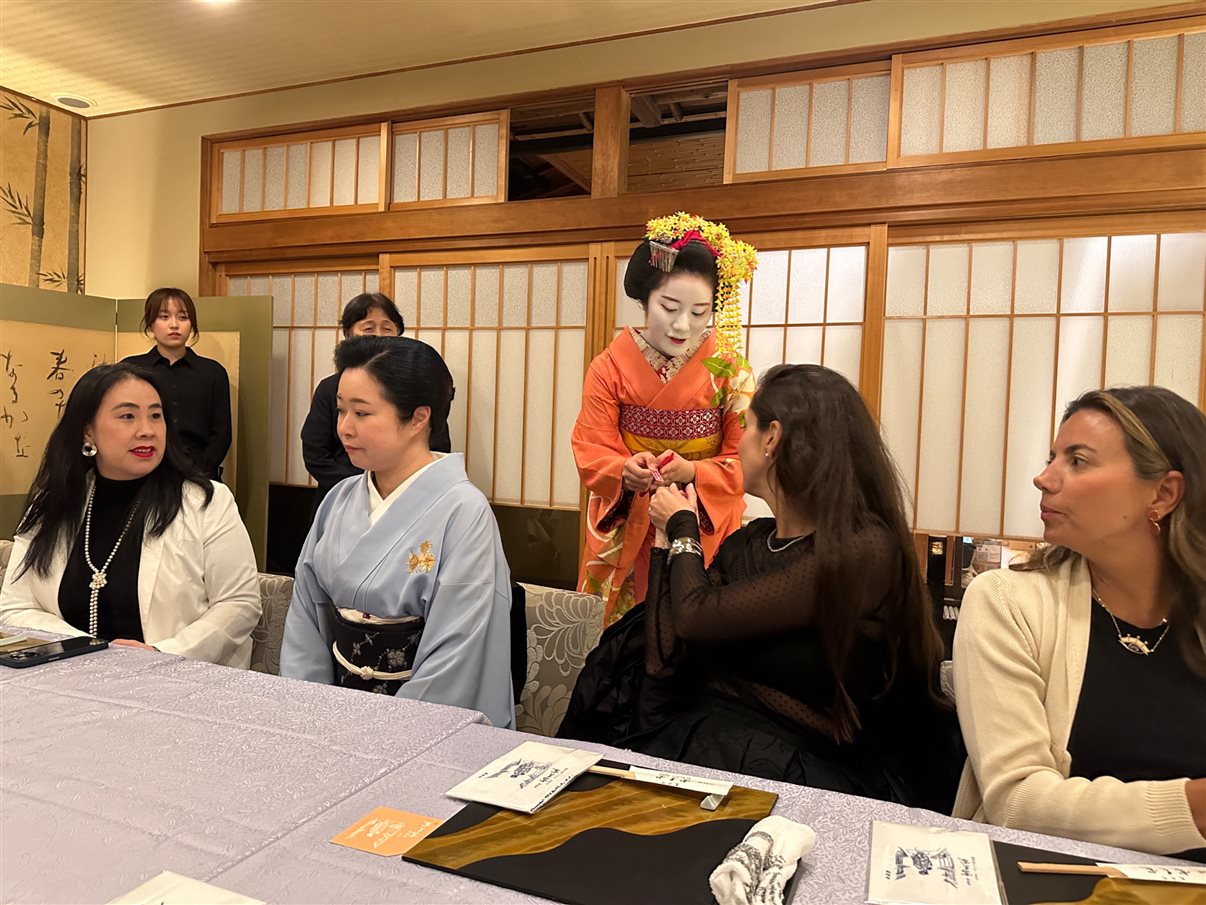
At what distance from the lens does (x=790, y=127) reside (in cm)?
336

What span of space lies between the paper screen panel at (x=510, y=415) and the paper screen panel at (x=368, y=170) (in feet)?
3.21

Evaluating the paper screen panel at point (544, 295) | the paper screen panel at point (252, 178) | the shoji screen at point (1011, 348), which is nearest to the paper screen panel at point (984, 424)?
the shoji screen at point (1011, 348)

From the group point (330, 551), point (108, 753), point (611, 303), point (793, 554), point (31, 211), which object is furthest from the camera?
point (31, 211)

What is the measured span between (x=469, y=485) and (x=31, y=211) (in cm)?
446

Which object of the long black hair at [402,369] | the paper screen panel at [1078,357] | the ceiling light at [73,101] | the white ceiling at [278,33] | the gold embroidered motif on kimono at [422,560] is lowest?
the gold embroidered motif on kimono at [422,560]

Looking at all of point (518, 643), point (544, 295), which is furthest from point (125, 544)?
point (544, 295)

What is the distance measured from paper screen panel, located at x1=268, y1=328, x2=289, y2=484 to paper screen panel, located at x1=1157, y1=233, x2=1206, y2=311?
3882 mm

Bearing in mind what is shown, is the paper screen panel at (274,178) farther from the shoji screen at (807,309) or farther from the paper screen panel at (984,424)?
the paper screen panel at (984,424)

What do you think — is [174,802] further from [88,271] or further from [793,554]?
[88,271]

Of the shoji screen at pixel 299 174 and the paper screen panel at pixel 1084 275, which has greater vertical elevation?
the shoji screen at pixel 299 174

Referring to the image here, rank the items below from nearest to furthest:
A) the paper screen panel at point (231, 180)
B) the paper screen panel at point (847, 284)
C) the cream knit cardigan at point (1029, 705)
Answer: the cream knit cardigan at point (1029, 705) < the paper screen panel at point (847, 284) < the paper screen panel at point (231, 180)

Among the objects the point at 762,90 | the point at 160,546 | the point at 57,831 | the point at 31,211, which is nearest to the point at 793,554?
the point at 57,831

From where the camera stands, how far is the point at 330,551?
1.82 meters

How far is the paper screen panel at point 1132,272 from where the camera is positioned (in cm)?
292
